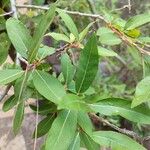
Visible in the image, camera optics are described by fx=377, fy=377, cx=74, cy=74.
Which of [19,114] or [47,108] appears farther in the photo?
[47,108]

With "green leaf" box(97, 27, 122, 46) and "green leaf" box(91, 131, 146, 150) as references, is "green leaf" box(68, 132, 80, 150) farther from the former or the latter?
"green leaf" box(97, 27, 122, 46)

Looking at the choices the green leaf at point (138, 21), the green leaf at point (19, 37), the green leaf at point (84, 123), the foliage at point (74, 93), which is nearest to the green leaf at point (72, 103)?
the foliage at point (74, 93)

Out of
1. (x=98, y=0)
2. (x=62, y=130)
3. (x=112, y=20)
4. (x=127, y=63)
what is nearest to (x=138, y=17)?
(x=112, y=20)

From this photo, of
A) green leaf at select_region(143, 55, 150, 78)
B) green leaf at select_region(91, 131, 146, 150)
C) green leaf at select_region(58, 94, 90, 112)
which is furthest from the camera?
green leaf at select_region(143, 55, 150, 78)

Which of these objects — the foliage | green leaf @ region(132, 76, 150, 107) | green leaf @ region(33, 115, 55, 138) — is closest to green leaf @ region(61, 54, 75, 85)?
the foliage

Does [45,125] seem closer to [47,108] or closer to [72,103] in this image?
[47,108]

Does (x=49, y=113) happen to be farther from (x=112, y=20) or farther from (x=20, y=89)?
(x=112, y=20)

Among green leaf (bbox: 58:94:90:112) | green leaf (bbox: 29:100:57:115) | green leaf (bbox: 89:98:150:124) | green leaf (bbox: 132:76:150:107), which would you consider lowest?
green leaf (bbox: 29:100:57:115)

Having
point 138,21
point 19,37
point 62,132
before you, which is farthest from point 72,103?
point 138,21
